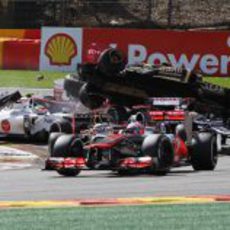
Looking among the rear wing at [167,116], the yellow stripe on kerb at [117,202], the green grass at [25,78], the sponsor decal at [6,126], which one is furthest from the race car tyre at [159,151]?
the green grass at [25,78]

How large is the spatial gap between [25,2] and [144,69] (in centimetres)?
2792

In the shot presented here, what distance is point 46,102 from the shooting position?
866 inches

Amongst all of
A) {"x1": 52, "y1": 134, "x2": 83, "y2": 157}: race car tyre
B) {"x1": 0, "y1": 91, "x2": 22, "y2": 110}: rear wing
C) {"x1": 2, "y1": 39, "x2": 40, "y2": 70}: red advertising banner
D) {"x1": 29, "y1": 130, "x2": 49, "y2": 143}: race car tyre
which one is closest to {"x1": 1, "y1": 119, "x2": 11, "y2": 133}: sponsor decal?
{"x1": 29, "y1": 130, "x2": 49, "y2": 143}: race car tyre

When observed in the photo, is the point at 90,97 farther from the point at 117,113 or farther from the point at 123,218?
the point at 123,218

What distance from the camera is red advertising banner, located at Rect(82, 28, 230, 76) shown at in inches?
1308

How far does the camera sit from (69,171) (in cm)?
1442

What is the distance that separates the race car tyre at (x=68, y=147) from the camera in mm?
14539

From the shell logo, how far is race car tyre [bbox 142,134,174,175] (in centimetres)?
2049

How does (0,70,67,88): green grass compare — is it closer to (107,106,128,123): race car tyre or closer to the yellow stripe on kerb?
(107,106,128,123): race car tyre

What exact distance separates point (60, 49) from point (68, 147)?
67.4ft

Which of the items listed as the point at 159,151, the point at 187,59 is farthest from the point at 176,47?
the point at 159,151

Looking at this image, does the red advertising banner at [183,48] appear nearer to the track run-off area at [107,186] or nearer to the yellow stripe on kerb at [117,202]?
the track run-off area at [107,186]

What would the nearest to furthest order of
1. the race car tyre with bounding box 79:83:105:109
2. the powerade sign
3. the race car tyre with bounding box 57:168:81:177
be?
the race car tyre with bounding box 57:168:81:177 < the race car tyre with bounding box 79:83:105:109 < the powerade sign

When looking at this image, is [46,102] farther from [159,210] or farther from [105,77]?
[159,210]
